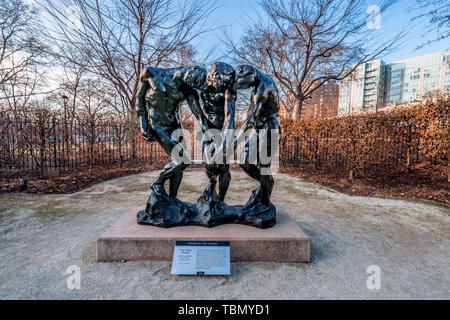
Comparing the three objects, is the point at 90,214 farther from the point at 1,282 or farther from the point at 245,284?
the point at 245,284

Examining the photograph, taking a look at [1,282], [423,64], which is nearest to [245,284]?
[1,282]

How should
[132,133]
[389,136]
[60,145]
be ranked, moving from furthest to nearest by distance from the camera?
[132,133] < [60,145] < [389,136]

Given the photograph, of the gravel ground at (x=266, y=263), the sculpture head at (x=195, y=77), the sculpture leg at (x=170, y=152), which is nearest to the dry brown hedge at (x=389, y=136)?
the gravel ground at (x=266, y=263)

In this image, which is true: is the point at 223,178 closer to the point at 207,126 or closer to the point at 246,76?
the point at 207,126

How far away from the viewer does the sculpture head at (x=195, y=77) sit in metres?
3.01

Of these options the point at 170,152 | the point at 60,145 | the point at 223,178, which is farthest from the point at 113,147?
the point at 223,178

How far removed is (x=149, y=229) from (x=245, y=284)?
4.48 feet

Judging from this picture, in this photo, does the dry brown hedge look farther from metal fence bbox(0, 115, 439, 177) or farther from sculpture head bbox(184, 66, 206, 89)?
sculpture head bbox(184, 66, 206, 89)

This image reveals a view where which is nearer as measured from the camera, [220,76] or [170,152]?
[220,76]

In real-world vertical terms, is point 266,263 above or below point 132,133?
below

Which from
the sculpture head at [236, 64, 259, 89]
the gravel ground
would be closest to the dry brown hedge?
the gravel ground

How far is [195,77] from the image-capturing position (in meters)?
3.01

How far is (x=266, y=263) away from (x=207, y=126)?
1.87 meters
